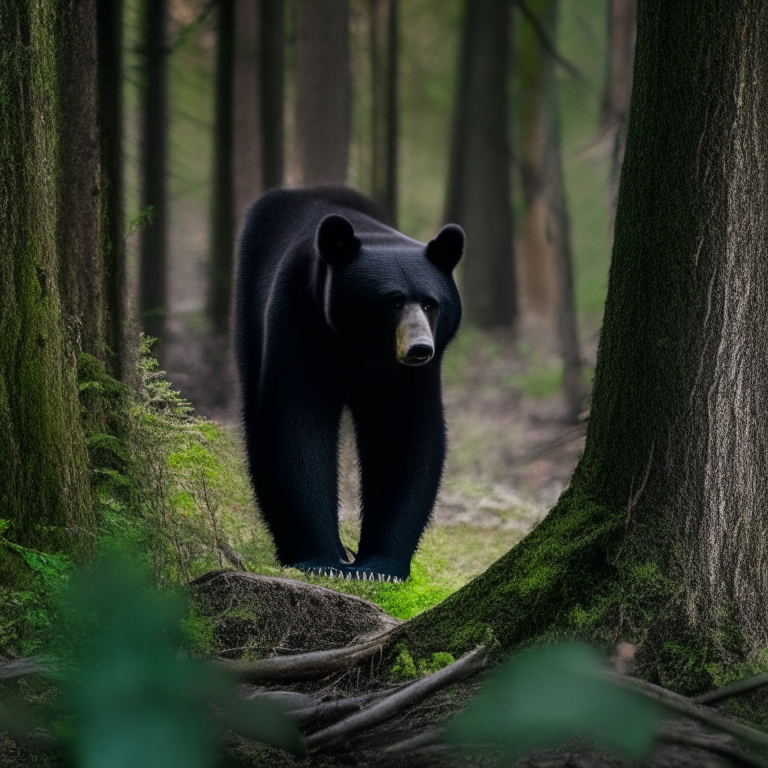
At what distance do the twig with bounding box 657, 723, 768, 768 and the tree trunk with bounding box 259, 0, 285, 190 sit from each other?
1000cm

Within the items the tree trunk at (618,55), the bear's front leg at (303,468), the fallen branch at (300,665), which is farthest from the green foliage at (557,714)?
the tree trunk at (618,55)

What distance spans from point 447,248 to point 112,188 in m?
1.80

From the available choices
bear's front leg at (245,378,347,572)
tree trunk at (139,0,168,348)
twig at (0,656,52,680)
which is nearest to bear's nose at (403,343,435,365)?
bear's front leg at (245,378,347,572)

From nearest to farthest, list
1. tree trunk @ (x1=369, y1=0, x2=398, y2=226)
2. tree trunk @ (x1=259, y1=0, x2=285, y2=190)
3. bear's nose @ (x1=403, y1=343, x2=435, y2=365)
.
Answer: bear's nose @ (x1=403, y1=343, x2=435, y2=365)
tree trunk @ (x1=259, y1=0, x2=285, y2=190)
tree trunk @ (x1=369, y1=0, x2=398, y2=226)

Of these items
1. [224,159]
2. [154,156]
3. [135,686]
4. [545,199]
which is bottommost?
[135,686]

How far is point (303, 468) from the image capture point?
17.9ft

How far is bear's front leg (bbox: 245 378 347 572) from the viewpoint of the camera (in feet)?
17.9

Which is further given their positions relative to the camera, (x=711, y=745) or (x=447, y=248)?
(x=447, y=248)

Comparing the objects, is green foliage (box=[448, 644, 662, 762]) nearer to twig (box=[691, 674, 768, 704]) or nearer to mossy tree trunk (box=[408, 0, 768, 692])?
twig (box=[691, 674, 768, 704])

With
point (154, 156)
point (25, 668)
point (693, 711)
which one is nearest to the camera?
point (693, 711)

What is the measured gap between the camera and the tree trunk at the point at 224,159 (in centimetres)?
1220

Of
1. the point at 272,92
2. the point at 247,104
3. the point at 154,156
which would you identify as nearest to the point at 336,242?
the point at 154,156

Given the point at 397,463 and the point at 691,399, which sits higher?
the point at 691,399

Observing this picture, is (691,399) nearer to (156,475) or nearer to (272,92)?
(156,475)
